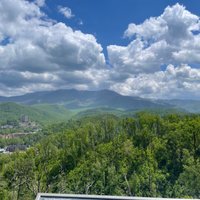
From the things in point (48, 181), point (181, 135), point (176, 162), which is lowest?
point (48, 181)

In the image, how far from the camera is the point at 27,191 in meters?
43.6

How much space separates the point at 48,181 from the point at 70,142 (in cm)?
1525

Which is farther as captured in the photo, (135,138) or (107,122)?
(107,122)

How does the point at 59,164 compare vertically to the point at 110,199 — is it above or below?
below

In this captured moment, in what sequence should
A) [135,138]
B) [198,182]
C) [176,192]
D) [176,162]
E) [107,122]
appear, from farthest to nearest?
[107,122]
[135,138]
[176,162]
[176,192]
[198,182]

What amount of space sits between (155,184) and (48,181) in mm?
18462

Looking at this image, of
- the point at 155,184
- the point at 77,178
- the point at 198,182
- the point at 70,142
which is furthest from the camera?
the point at 70,142

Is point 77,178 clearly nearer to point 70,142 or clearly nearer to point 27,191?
point 27,191

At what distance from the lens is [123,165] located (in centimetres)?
→ 4694

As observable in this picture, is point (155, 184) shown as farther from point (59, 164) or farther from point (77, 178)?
point (59, 164)

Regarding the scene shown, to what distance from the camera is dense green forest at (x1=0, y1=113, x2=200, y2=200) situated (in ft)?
132

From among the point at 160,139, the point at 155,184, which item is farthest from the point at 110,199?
the point at 160,139

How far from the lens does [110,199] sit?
30.5 feet

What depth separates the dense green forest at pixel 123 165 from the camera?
4034cm
